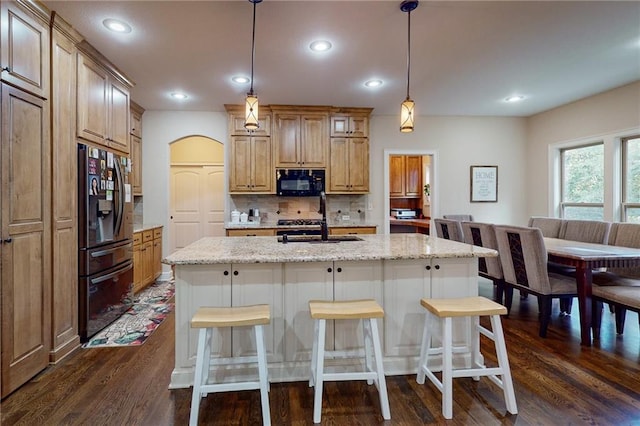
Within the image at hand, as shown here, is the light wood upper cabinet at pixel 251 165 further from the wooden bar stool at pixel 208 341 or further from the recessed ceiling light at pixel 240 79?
the wooden bar stool at pixel 208 341

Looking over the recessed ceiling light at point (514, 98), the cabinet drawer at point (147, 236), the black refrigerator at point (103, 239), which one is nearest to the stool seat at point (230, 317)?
the black refrigerator at point (103, 239)

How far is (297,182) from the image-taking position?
488 centimetres

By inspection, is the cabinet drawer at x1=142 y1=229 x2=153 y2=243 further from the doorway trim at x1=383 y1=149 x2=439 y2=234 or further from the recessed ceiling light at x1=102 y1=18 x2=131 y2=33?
the doorway trim at x1=383 y1=149 x2=439 y2=234

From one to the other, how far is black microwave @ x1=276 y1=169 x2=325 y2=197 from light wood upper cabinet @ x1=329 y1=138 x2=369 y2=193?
258 millimetres

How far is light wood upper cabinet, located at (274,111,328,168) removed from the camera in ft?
15.9

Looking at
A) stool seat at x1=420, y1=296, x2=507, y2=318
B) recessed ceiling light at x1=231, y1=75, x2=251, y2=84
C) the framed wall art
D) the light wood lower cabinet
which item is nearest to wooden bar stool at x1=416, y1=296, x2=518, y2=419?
stool seat at x1=420, y1=296, x2=507, y2=318

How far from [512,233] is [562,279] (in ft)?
1.91

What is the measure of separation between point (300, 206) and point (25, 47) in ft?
11.8

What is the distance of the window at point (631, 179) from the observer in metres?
4.09

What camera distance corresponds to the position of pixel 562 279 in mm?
3039

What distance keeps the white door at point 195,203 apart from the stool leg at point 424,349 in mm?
4722

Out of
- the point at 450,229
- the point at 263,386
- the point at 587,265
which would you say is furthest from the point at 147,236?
the point at 587,265

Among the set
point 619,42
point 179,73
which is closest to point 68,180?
point 179,73

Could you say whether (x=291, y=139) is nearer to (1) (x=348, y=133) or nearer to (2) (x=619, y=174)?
(1) (x=348, y=133)
